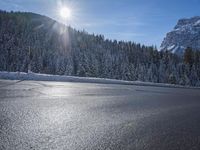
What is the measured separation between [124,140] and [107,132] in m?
0.48

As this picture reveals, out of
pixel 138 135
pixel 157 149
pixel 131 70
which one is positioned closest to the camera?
pixel 157 149

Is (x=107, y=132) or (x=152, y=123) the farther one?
(x=152, y=123)

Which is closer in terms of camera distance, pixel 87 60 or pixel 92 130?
pixel 92 130

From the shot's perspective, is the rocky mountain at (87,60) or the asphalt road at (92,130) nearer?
the asphalt road at (92,130)

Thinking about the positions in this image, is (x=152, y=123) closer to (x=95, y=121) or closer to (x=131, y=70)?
(x=95, y=121)

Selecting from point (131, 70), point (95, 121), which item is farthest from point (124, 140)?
point (131, 70)

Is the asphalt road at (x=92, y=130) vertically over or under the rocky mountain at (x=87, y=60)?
under

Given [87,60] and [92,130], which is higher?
[87,60]

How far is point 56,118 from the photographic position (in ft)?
16.9

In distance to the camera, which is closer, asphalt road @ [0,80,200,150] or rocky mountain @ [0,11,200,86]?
asphalt road @ [0,80,200,150]

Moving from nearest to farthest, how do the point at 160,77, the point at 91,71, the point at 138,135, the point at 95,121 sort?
the point at 138,135 → the point at 95,121 → the point at 91,71 → the point at 160,77

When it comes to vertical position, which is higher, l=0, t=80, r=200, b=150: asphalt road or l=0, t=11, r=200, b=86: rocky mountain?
l=0, t=11, r=200, b=86: rocky mountain

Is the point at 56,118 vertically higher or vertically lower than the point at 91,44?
lower

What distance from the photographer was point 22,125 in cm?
434
